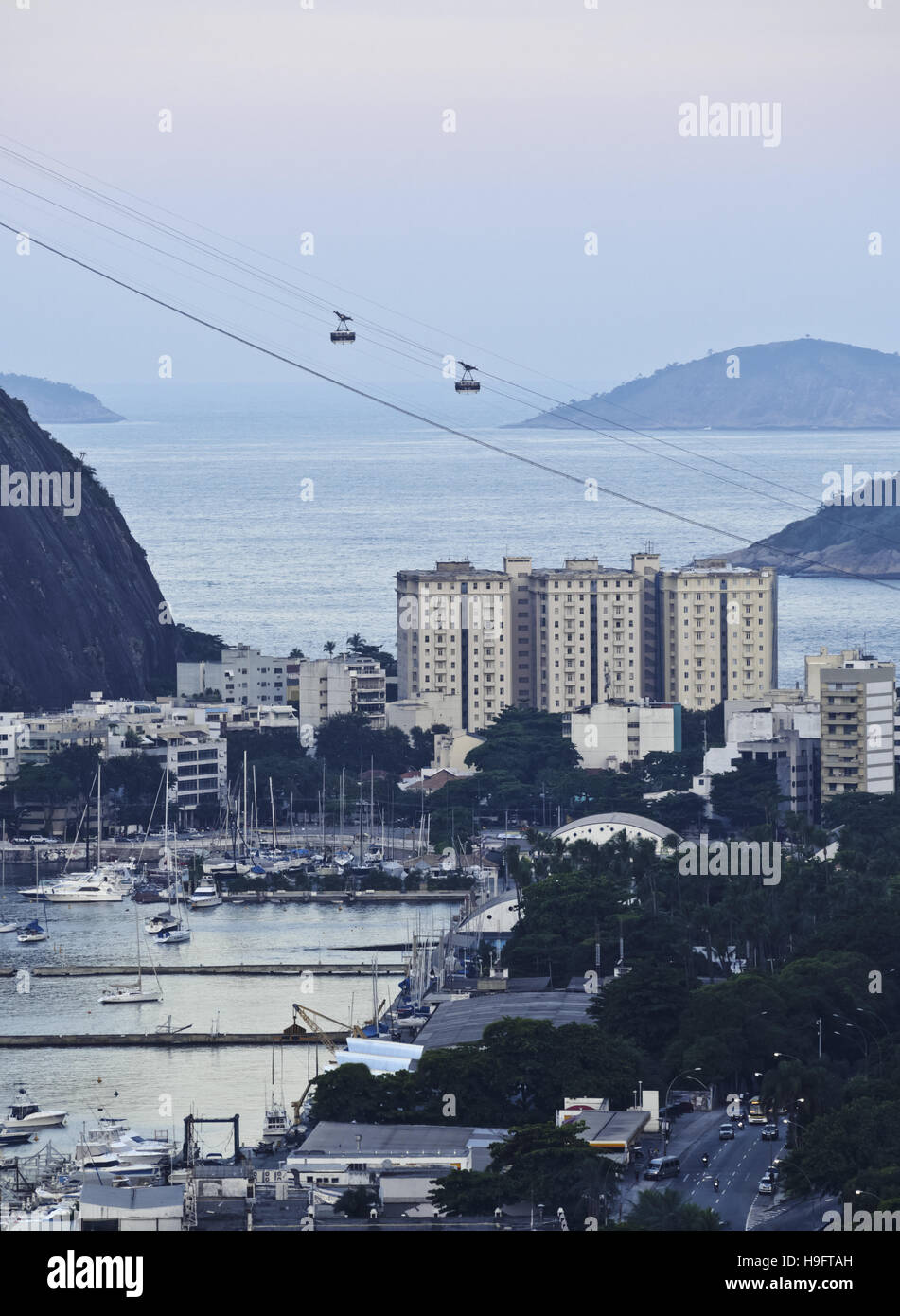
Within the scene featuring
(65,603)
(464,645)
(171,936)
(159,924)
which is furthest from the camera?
(65,603)

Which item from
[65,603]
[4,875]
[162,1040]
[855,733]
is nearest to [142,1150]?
[162,1040]

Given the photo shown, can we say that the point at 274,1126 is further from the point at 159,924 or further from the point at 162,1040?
the point at 159,924

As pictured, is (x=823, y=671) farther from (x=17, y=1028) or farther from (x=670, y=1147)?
(x=670, y=1147)

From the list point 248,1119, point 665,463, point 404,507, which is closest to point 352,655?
point 248,1119

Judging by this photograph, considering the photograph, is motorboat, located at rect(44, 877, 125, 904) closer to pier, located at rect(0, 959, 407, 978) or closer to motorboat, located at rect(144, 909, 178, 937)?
motorboat, located at rect(144, 909, 178, 937)

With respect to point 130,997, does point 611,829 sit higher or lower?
higher

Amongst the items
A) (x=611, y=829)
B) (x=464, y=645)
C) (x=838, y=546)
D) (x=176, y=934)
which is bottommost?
(x=176, y=934)

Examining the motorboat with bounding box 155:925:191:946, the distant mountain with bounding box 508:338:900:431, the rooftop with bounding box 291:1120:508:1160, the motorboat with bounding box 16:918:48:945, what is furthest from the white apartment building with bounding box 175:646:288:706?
the distant mountain with bounding box 508:338:900:431
